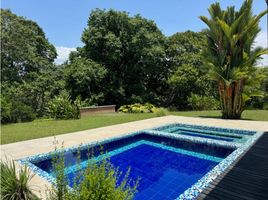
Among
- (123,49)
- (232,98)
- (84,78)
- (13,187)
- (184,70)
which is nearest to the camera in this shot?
(13,187)

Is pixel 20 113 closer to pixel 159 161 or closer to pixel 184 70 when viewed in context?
pixel 159 161

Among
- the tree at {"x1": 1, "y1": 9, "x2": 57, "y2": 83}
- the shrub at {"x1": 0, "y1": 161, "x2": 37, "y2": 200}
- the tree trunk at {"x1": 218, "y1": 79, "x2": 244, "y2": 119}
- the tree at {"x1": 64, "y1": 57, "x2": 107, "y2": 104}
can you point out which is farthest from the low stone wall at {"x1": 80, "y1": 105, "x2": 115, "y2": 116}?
the shrub at {"x1": 0, "y1": 161, "x2": 37, "y2": 200}

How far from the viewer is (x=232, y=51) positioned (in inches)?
416

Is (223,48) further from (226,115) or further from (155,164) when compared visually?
(155,164)

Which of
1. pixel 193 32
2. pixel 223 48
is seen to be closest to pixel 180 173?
pixel 223 48

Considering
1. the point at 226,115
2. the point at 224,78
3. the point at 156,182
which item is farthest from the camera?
the point at 226,115

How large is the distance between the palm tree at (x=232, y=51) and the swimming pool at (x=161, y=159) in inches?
127

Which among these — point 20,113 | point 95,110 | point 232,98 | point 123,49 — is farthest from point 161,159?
point 123,49

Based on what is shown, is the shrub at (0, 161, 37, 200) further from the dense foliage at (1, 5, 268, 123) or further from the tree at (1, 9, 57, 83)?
the tree at (1, 9, 57, 83)

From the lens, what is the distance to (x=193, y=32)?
2109cm

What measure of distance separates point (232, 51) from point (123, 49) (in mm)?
10455

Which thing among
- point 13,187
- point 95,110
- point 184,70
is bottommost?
point 13,187

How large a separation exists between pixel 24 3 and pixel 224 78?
1197 centimetres

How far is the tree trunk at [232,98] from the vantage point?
1073 centimetres
